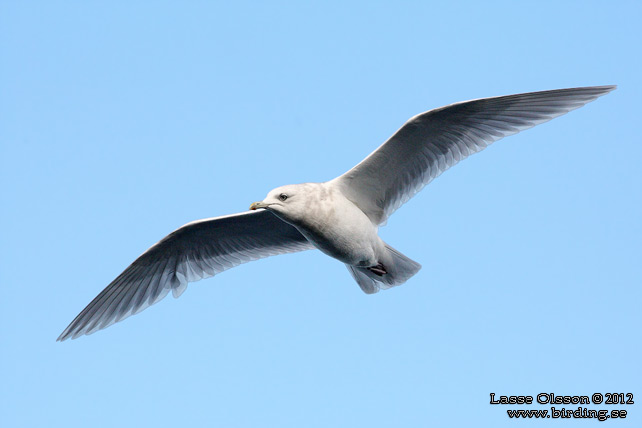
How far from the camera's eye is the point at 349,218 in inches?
331

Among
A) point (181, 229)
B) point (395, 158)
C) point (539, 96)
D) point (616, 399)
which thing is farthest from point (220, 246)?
point (616, 399)

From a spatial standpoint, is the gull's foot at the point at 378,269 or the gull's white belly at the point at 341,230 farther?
the gull's foot at the point at 378,269

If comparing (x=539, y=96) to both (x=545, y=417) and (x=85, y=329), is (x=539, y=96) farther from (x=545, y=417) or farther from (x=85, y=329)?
(x=85, y=329)

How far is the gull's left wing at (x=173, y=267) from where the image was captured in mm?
9984

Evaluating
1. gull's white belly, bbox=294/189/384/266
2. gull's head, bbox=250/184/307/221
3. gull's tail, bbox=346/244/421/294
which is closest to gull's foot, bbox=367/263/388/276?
gull's tail, bbox=346/244/421/294

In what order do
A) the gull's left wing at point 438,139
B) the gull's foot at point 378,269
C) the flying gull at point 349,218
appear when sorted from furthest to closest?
the gull's foot at point 378,269 < the gull's left wing at point 438,139 < the flying gull at point 349,218

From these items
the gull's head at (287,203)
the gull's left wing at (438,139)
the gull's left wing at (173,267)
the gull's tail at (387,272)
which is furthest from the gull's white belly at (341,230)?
the gull's left wing at (173,267)

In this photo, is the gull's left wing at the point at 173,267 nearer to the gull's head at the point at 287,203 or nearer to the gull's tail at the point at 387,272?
the gull's tail at the point at 387,272

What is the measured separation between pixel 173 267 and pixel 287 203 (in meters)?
2.71

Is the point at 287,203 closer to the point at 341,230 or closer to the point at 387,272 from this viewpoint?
the point at 341,230

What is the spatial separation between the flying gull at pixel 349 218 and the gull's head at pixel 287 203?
0.4 inches

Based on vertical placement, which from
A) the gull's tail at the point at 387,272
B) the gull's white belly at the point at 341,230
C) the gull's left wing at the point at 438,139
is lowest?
the gull's tail at the point at 387,272

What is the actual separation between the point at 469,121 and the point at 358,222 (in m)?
1.77

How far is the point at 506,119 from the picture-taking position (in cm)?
891
